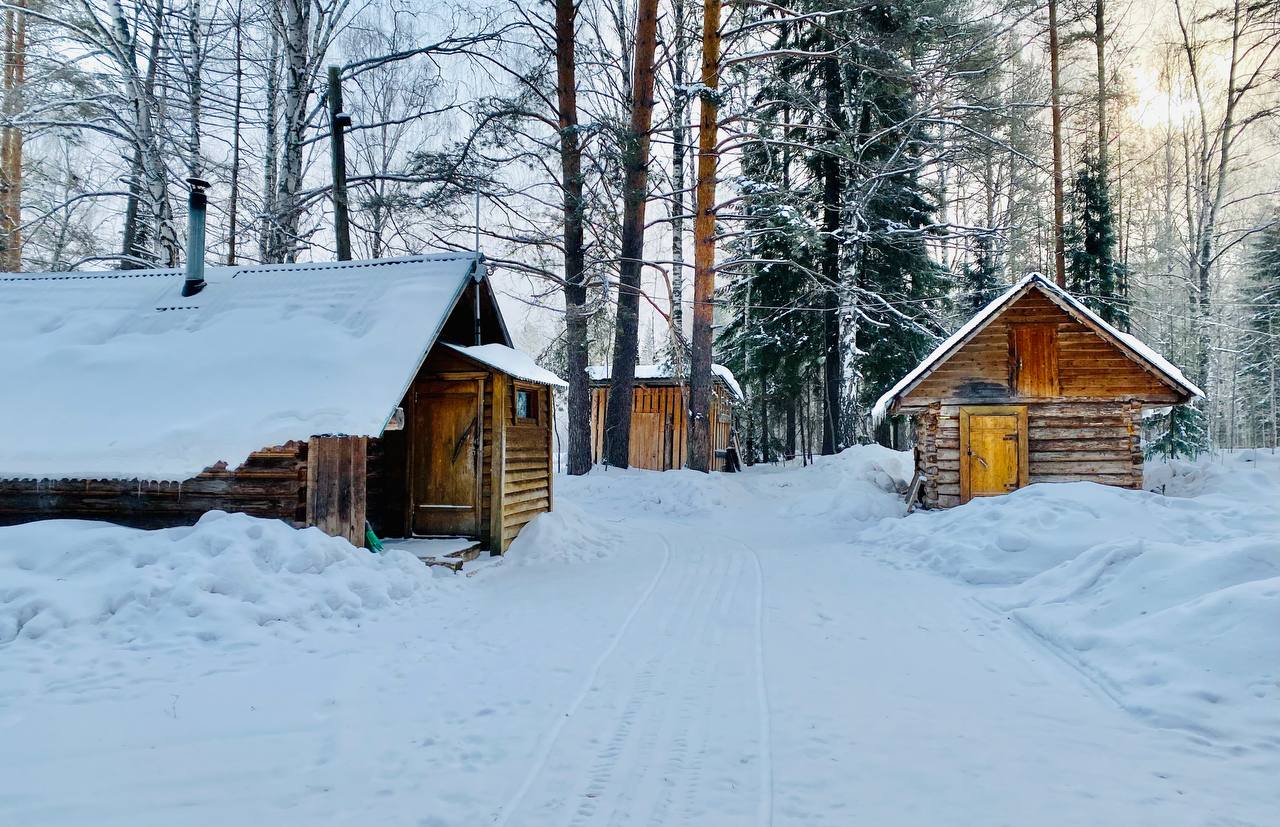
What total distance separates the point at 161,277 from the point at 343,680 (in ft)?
29.1

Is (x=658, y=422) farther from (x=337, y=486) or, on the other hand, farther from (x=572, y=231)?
(x=337, y=486)

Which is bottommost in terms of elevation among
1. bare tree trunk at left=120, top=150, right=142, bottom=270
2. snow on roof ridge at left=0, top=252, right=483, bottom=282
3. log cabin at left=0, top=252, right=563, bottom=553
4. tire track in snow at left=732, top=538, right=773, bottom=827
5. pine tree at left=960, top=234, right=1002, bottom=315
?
tire track in snow at left=732, top=538, right=773, bottom=827

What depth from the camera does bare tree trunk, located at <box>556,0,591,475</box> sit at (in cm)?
1521

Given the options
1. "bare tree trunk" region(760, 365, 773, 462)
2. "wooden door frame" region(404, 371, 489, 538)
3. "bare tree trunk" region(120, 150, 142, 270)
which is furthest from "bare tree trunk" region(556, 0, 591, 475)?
"bare tree trunk" region(760, 365, 773, 462)

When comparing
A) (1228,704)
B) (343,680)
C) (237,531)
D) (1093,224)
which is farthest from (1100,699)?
(1093,224)

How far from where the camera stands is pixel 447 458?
404 inches

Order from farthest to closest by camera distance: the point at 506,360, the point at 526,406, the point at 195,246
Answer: the point at 526,406 → the point at 506,360 → the point at 195,246

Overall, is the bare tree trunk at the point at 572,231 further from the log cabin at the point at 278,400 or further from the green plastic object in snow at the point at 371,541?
the green plastic object in snow at the point at 371,541

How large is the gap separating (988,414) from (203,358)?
14063 millimetres

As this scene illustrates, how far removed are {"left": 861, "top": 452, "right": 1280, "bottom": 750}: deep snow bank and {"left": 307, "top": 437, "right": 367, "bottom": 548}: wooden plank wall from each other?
24.9ft

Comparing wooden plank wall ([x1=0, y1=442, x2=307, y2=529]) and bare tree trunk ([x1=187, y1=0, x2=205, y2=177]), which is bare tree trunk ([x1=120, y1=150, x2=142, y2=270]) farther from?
wooden plank wall ([x1=0, y1=442, x2=307, y2=529])

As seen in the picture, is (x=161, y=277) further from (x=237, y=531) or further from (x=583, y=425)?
(x=583, y=425)

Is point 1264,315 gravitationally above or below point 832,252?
below

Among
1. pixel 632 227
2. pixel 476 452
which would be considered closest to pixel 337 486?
pixel 476 452
